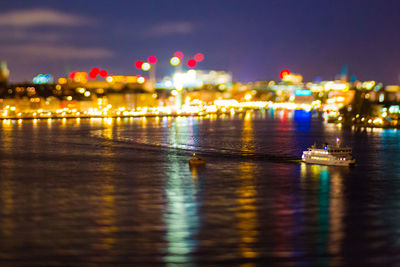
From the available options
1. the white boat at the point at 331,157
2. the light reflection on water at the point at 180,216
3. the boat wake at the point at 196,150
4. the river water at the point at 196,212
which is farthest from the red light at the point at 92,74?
the light reflection on water at the point at 180,216

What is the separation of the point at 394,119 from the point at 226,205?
2588 cm

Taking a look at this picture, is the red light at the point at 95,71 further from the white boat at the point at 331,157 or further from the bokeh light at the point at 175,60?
the white boat at the point at 331,157

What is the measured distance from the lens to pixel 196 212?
637cm

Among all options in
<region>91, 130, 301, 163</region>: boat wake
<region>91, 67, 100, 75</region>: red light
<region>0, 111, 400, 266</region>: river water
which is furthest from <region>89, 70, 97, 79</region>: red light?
<region>0, 111, 400, 266</region>: river water

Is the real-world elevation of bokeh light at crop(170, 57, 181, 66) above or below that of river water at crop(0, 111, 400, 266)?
above

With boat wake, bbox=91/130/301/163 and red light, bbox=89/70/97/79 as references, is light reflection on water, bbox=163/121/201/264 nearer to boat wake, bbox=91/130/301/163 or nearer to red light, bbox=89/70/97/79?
boat wake, bbox=91/130/301/163

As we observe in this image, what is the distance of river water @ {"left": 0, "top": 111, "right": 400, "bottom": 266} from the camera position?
4.64 m

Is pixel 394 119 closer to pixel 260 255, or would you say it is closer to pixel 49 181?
pixel 49 181

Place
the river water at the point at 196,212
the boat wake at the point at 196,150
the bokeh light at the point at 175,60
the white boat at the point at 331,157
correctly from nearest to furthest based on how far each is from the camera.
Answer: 1. the river water at the point at 196,212
2. the white boat at the point at 331,157
3. the boat wake at the point at 196,150
4. the bokeh light at the point at 175,60

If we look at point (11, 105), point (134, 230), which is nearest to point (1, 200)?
point (134, 230)

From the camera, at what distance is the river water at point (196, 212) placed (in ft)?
15.2

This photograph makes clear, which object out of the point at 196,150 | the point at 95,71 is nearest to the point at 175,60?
the point at 95,71

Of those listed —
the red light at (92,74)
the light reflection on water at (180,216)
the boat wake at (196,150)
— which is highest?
the red light at (92,74)

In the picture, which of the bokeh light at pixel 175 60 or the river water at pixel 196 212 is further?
the bokeh light at pixel 175 60
